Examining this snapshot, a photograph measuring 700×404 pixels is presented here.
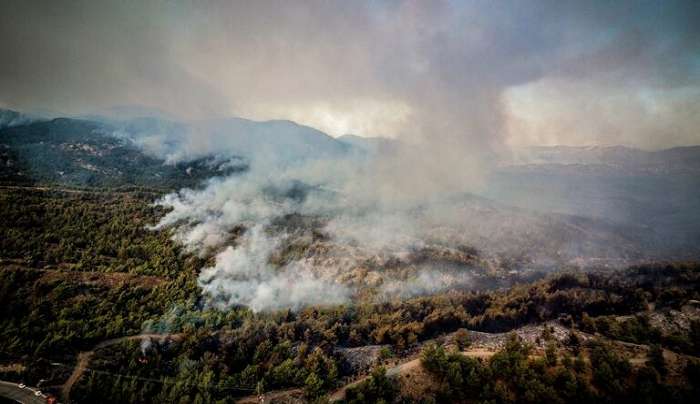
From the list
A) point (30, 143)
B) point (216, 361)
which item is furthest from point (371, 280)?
point (30, 143)

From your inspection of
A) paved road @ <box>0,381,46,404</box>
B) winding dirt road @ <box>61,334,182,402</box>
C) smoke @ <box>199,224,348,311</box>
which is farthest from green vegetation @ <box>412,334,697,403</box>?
paved road @ <box>0,381,46,404</box>

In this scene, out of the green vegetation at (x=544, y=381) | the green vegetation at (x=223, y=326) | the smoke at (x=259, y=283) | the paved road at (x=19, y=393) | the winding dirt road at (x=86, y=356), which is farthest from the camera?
the smoke at (x=259, y=283)

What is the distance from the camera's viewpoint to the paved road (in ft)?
148

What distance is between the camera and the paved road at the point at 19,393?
148 ft

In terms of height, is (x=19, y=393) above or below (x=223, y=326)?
above

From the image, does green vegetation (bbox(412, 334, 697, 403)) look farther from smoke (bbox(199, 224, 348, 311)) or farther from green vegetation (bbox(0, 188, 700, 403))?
smoke (bbox(199, 224, 348, 311))

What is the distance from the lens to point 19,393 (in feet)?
150

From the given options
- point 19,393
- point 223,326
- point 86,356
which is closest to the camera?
point 19,393

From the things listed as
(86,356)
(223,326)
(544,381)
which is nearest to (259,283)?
(223,326)

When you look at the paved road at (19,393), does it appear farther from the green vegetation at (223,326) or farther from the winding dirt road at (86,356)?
the winding dirt road at (86,356)

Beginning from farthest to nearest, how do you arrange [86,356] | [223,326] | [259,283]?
[259,283] < [223,326] < [86,356]

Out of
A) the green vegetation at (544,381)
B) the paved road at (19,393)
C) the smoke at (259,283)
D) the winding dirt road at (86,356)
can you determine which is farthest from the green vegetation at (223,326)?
the smoke at (259,283)

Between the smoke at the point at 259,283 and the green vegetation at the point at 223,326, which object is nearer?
the green vegetation at the point at 223,326

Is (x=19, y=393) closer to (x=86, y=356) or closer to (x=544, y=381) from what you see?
(x=86, y=356)
